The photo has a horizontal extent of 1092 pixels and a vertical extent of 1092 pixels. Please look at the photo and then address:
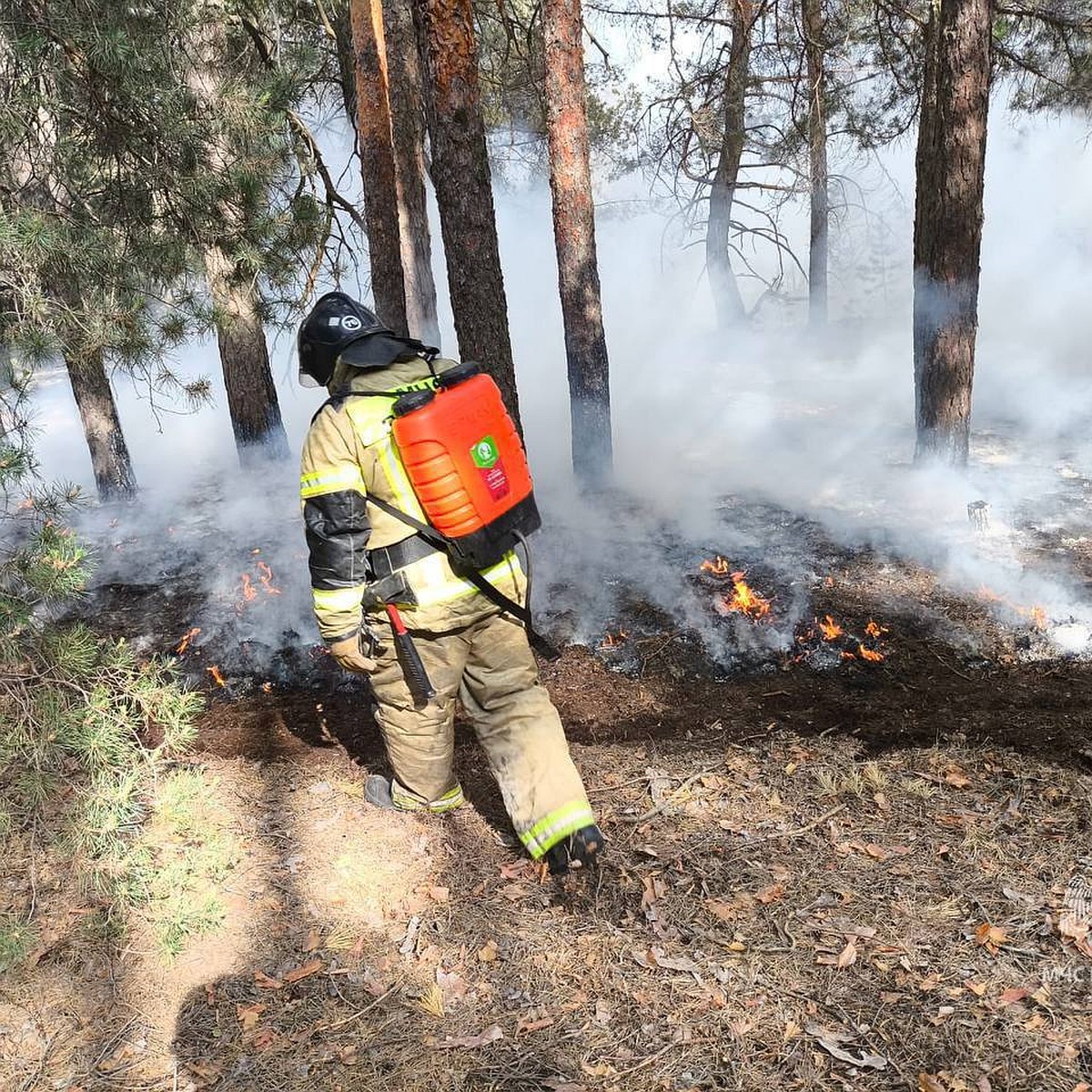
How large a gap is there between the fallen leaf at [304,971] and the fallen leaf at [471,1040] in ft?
1.83

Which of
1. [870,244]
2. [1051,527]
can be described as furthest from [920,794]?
[870,244]

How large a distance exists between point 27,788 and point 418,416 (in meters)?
1.86

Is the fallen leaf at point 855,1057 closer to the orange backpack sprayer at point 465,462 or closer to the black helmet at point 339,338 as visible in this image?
the orange backpack sprayer at point 465,462

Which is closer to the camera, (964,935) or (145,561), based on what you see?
(964,935)

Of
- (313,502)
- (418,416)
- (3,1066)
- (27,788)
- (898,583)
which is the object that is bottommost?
(898,583)

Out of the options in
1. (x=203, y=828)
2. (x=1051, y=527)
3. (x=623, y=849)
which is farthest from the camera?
(x=1051, y=527)

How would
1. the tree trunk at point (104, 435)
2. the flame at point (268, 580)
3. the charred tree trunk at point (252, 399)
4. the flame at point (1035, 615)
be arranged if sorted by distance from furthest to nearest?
1. the charred tree trunk at point (252, 399)
2. the tree trunk at point (104, 435)
3. the flame at point (268, 580)
4. the flame at point (1035, 615)

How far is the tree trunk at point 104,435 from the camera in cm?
877

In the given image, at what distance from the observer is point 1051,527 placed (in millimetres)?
6520

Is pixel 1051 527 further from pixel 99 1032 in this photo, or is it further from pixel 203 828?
pixel 99 1032

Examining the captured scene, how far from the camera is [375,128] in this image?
8.17m

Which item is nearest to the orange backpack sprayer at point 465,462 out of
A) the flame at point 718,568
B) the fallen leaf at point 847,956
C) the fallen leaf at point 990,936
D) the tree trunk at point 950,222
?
the fallen leaf at point 847,956

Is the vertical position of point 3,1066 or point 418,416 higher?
point 418,416

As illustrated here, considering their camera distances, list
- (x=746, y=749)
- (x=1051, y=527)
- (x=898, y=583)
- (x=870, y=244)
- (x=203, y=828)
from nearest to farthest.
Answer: (x=203, y=828)
(x=746, y=749)
(x=898, y=583)
(x=1051, y=527)
(x=870, y=244)
